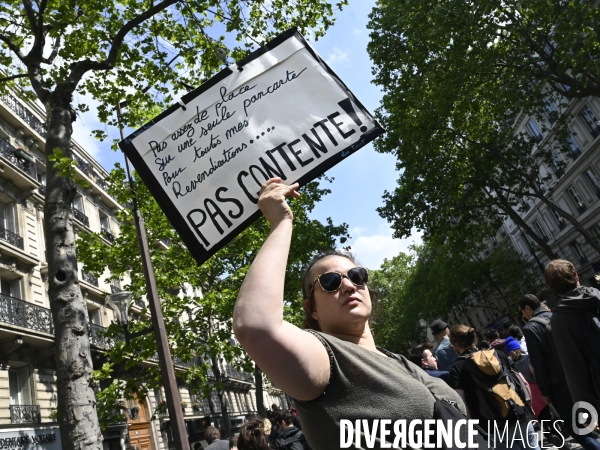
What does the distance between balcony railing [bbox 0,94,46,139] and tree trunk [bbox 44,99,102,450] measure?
17.9m

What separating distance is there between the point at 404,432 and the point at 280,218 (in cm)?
72

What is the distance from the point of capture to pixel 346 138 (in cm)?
240

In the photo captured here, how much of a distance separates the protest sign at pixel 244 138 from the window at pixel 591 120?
3256cm

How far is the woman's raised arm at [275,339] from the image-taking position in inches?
49.8

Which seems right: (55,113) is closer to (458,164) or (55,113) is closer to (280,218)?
(280,218)

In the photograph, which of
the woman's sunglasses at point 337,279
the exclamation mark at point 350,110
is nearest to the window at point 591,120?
the exclamation mark at point 350,110

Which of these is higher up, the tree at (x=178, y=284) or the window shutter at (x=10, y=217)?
the window shutter at (x=10, y=217)

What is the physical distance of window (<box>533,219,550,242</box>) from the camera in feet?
134

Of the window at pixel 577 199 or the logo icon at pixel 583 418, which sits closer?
the logo icon at pixel 583 418

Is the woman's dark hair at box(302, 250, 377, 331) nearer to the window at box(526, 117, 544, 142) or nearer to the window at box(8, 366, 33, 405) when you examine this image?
the window at box(8, 366, 33, 405)

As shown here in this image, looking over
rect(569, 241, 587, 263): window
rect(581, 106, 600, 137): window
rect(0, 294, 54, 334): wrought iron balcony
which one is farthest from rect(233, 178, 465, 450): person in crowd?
rect(569, 241, 587, 263): window

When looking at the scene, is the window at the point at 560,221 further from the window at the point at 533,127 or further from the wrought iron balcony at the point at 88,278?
the wrought iron balcony at the point at 88,278

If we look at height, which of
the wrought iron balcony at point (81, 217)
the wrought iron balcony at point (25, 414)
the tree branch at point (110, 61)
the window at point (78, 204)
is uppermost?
the window at point (78, 204)

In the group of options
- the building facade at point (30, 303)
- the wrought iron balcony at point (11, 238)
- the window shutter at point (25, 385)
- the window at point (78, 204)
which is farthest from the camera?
the window at point (78, 204)
